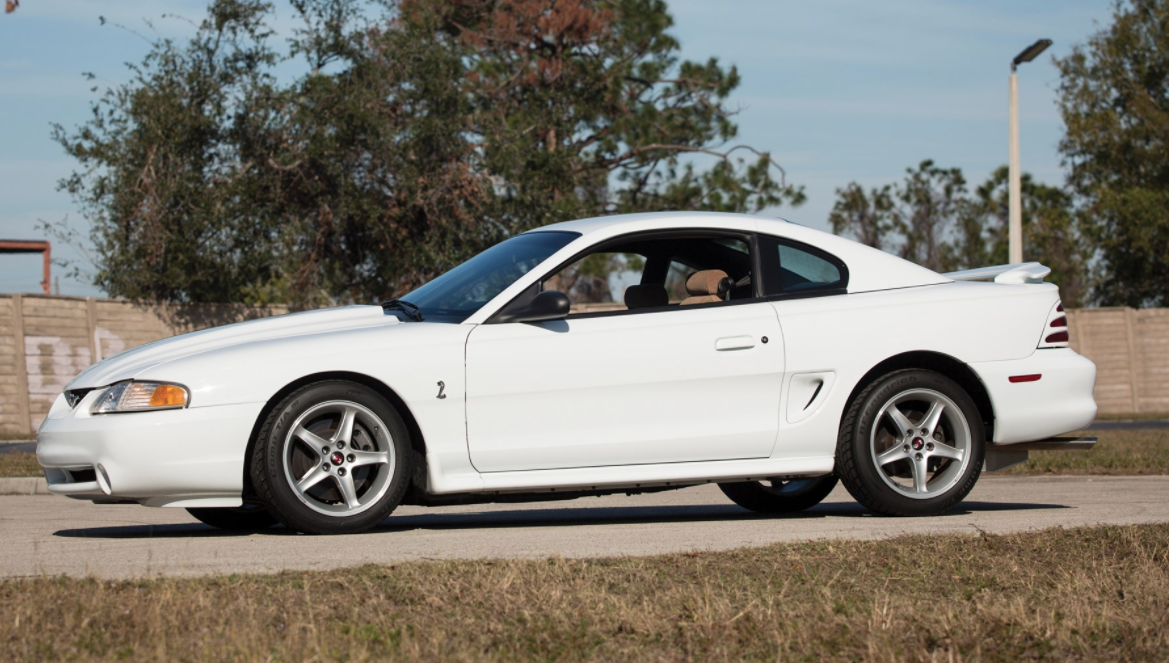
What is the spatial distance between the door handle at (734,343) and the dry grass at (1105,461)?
4.89 metres

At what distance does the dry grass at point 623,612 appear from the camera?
372 cm

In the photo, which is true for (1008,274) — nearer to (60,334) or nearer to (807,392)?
(807,392)

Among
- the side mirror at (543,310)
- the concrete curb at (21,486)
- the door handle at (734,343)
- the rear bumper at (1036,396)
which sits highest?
the side mirror at (543,310)

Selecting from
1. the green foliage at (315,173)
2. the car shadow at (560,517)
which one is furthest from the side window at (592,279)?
the car shadow at (560,517)

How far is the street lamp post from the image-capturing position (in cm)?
2111

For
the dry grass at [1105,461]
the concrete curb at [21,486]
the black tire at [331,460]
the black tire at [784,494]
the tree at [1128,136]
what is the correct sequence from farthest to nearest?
the tree at [1128,136] < the dry grass at [1105,461] < the concrete curb at [21,486] < the black tire at [784,494] < the black tire at [331,460]

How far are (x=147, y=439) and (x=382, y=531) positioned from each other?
4.16ft

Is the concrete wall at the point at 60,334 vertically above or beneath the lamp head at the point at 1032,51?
beneath

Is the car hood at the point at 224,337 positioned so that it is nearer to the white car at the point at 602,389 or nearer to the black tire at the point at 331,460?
the white car at the point at 602,389

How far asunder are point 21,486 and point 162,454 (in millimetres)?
4997

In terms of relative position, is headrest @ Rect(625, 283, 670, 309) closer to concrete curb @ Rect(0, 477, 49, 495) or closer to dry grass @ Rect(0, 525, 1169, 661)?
dry grass @ Rect(0, 525, 1169, 661)

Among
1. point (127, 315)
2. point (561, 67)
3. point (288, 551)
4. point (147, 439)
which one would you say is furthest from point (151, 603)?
point (561, 67)

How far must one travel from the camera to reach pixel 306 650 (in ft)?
11.9

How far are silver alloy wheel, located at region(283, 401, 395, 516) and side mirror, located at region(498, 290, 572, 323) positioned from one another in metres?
0.83
